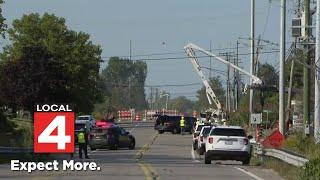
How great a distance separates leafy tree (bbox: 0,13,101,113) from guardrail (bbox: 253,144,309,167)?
23800 mm

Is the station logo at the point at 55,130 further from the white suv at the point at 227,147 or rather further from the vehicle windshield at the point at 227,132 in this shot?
the vehicle windshield at the point at 227,132

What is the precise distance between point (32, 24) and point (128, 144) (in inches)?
1065

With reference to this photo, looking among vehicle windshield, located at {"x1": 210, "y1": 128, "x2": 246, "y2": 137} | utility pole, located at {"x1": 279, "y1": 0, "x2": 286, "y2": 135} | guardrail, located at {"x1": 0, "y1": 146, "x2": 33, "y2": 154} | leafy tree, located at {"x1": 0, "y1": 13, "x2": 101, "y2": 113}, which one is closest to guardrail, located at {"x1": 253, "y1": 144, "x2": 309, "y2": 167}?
vehicle windshield, located at {"x1": 210, "y1": 128, "x2": 246, "y2": 137}

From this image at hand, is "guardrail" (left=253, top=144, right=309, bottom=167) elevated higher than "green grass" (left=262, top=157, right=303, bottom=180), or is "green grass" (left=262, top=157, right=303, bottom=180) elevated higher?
"guardrail" (left=253, top=144, right=309, bottom=167)

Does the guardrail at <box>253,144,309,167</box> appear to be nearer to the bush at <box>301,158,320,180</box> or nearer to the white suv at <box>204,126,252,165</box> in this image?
the white suv at <box>204,126,252,165</box>

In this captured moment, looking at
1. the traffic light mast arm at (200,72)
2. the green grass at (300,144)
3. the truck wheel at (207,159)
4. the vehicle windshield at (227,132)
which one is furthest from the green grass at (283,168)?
the traffic light mast arm at (200,72)

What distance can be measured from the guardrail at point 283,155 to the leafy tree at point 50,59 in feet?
78.1

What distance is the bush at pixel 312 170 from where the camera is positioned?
20469 millimetres

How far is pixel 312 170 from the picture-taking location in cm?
2092

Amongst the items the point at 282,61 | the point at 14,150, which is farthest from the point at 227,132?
the point at 282,61

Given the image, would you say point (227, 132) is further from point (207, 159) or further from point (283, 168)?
point (283, 168)

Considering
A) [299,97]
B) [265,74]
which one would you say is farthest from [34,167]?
[265,74]

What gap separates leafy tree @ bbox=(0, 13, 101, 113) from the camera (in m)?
57.7

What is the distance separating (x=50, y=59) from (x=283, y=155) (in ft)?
108
